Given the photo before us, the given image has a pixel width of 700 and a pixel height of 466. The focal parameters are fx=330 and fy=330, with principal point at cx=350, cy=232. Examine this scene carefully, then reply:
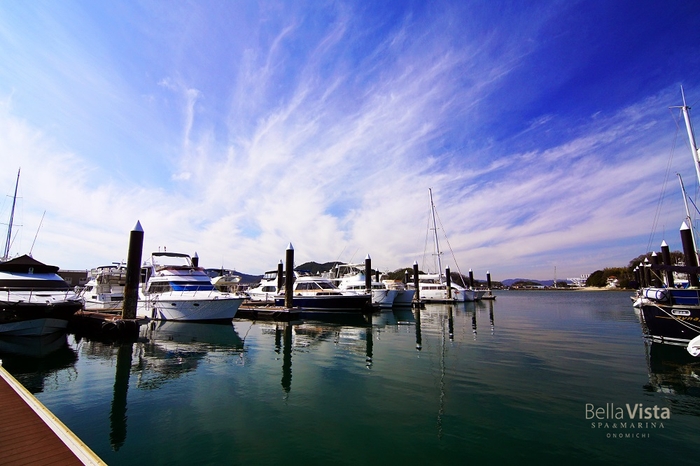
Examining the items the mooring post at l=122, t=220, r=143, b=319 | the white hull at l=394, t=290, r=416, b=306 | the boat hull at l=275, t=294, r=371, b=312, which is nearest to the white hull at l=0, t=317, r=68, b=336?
the mooring post at l=122, t=220, r=143, b=319

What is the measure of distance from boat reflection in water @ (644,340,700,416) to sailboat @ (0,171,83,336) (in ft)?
81.9

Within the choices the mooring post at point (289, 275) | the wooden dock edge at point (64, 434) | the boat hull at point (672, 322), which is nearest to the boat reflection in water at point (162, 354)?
the wooden dock edge at point (64, 434)

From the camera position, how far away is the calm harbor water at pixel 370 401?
602 cm

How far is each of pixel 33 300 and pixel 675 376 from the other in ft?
94.5

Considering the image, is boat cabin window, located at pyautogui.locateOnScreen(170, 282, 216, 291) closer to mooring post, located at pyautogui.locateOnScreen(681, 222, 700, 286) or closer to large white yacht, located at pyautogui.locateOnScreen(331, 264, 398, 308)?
large white yacht, located at pyautogui.locateOnScreen(331, 264, 398, 308)

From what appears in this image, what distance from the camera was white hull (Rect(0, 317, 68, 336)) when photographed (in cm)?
1650

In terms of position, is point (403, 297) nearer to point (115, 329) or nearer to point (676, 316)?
point (676, 316)

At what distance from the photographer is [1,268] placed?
→ 19688 mm

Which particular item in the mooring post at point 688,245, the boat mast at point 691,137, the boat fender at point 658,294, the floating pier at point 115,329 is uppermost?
the boat mast at point 691,137

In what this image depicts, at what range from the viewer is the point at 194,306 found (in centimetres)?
2514

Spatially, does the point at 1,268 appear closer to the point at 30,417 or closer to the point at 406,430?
the point at 30,417

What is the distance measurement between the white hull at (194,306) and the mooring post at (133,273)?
20.6 feet

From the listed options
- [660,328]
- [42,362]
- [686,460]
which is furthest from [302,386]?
[660,328]

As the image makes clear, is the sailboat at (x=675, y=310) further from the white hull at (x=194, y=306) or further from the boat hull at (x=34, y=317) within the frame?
the boat hull at (x=34, y=317)
